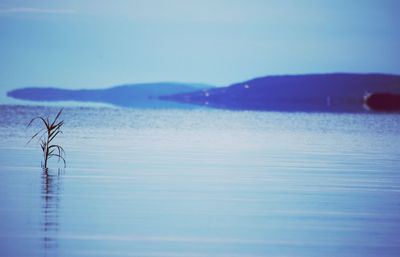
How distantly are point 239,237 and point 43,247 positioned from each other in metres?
2.32

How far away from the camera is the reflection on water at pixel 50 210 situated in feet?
28.6

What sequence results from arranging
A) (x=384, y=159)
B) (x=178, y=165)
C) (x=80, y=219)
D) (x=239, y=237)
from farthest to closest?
(x=384, y=159) < (x=178, y=165) < (x=80, y=219) < (x=239, y=237)

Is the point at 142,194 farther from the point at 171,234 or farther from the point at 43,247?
the point at 43,247

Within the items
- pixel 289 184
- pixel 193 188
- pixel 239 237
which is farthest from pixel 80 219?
pixel 289 184

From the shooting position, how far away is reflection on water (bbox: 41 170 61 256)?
28.6 feet

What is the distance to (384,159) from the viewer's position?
73.2 ft

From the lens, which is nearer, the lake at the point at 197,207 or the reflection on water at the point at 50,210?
the reflection on water at the point at 50,210

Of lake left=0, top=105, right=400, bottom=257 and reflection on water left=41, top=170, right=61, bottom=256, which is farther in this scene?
lake left=0, top=105, right=400, bottom=257

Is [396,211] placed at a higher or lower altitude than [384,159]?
lower

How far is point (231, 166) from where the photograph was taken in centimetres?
1927

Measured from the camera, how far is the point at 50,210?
433 inches

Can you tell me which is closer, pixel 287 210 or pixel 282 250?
pixel 282 250

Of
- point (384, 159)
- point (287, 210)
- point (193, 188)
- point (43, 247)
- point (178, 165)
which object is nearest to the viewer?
point (43, 247)

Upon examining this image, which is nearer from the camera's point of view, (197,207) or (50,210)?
(50,210)
